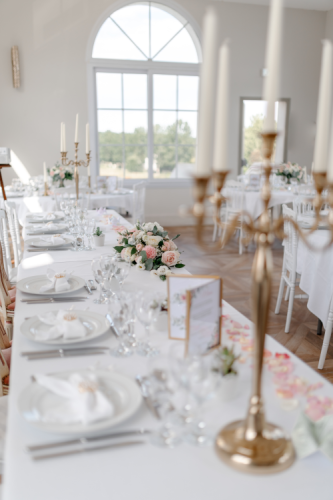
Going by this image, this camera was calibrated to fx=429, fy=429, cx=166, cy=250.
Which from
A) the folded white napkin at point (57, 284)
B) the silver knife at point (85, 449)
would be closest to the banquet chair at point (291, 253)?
the folded white napkin at point (57, 284)

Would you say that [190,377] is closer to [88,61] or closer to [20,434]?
[20,434]

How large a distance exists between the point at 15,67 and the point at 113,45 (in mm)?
1714

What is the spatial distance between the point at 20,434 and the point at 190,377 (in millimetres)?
389

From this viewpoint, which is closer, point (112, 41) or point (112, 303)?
point (112, 303)

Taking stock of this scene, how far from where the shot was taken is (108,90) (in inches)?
299

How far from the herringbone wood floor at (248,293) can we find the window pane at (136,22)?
345cm

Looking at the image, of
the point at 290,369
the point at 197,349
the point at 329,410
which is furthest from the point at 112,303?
the point at 329,410

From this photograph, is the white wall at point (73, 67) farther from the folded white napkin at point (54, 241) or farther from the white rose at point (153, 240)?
the white rose at point (153, 240)

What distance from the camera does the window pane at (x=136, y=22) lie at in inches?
289

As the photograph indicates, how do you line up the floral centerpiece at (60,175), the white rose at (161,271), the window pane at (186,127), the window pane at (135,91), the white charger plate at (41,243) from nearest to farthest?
the white rose at (161,271)
the white charger plate at (41,243)
the floral centerpiece at (60,175)
the window pane at (135,91)
the window pane at (186,127)

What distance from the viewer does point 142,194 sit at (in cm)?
598

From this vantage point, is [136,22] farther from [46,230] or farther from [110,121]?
[46,230]

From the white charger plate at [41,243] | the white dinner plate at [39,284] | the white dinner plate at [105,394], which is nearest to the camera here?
the white dinner plate at [105,394]

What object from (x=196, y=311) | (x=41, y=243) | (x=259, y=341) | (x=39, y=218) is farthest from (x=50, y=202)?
(x=259, y=341)
